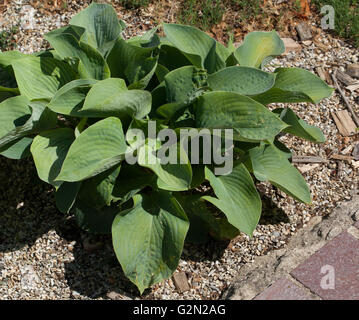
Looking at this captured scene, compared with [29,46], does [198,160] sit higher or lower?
higher

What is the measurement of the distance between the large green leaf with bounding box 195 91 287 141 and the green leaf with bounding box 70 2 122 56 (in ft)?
1.88

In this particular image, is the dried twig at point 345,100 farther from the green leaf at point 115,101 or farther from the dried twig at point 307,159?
the green leaf at point 115,101

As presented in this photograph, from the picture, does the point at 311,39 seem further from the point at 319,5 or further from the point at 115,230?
the point at 115,230

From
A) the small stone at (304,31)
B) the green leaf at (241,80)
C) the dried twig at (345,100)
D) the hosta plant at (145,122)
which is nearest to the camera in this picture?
the hosta plant at (145,122)

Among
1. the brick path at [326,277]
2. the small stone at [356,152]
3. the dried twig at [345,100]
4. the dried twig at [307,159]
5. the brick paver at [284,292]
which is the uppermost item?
the dried twig at [345,100]

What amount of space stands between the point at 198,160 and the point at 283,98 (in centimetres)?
49

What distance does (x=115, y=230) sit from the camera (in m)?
2.66

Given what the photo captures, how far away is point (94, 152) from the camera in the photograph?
2465 millimetres

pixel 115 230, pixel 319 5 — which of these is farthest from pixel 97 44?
pixel 319 5

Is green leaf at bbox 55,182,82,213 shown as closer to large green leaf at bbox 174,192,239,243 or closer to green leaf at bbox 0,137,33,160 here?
green leaf at bbox 0,137,33,160

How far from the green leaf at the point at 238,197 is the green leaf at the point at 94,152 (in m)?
0.44

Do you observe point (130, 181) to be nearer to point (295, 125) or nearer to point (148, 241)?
point (148, 241)

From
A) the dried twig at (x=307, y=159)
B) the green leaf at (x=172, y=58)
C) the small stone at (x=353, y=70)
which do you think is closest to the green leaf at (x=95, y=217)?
the green leaf at (x=172, y=58)

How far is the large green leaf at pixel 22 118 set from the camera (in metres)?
2.63
